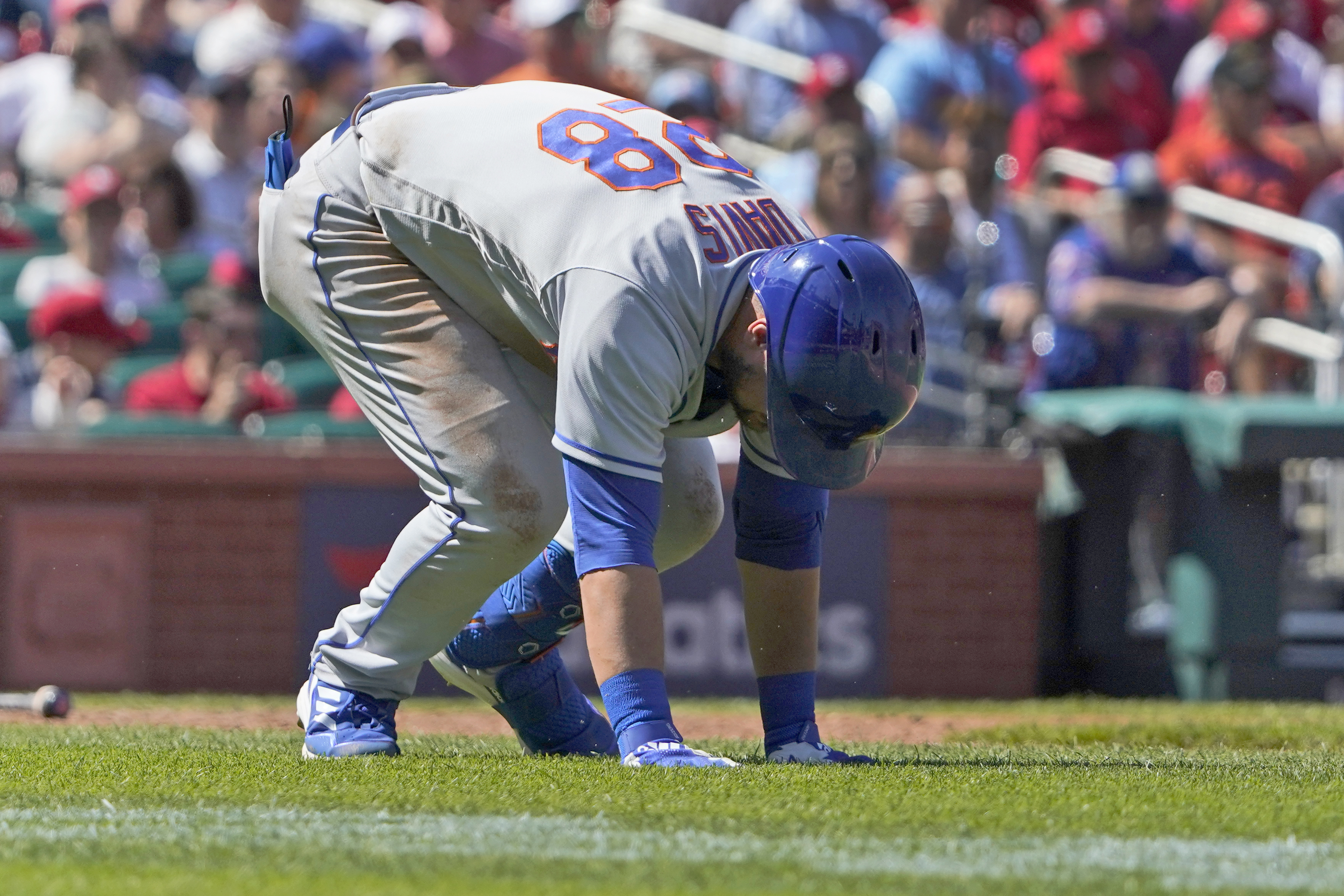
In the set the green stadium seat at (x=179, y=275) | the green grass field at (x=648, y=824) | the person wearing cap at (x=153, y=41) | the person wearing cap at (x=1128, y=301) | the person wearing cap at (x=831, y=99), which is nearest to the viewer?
the green grass field at (x=648, y=824)

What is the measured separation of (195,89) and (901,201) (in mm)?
4191

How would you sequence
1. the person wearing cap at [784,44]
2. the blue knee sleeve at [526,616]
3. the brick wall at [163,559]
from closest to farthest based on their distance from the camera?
the blue knee sleeve at [526,616] < the brick wall at [163,559] < the person wearing cap at [784,44]

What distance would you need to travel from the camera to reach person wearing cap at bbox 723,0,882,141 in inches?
428

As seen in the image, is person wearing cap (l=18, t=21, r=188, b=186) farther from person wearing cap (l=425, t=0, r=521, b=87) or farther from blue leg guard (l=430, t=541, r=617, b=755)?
blue leg guard (l=430, t=541, r=617, b=755)

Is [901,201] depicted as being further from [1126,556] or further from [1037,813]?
[1037,813]

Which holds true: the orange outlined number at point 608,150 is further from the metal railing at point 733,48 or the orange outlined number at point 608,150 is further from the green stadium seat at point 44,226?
the green stadium seat at point 44,226

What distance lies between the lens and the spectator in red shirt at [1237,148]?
33.5 ft

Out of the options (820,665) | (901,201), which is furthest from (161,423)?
(901,201)

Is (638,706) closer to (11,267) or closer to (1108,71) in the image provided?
(11,267)

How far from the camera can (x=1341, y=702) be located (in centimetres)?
770

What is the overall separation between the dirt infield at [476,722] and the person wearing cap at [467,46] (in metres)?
4.52

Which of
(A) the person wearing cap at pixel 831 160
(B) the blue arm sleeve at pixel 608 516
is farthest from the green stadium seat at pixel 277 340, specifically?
(B) the blue arm sleeve at pixel 608 516

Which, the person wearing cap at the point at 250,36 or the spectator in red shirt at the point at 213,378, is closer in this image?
the spectator in red shirt at the point at 213,378

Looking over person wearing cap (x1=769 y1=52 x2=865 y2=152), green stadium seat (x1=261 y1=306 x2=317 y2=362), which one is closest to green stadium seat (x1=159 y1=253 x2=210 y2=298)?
green stadium seat (x1=261 y1=306 x2=317 y2=362)
